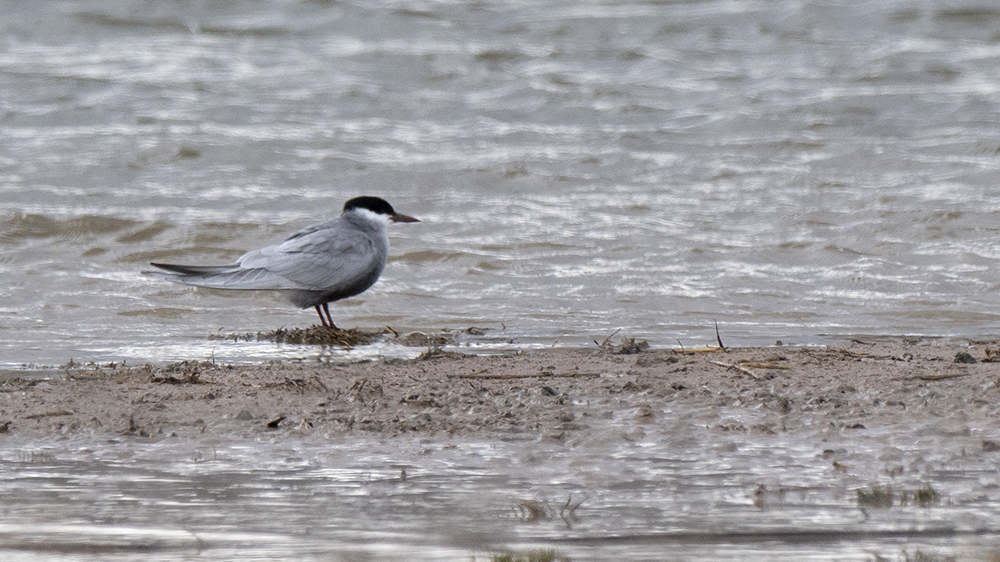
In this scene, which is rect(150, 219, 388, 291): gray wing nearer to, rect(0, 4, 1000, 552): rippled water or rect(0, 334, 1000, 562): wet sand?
rect(0, 4, 1000, 552): rippled water

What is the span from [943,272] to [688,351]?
375 centimetres

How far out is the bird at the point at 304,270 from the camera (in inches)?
267

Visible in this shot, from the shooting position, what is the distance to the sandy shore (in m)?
4.18

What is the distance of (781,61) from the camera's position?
16.2 m

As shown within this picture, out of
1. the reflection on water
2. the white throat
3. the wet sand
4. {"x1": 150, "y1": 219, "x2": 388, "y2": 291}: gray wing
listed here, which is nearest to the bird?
{"x1": 150, "y1": 219, "x2": 388, "y2": 291}: gray wing

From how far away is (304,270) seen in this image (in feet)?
22.3

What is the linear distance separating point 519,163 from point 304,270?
210 inches

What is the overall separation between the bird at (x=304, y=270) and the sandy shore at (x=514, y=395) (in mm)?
1447

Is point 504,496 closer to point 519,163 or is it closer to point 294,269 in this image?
point 294,269

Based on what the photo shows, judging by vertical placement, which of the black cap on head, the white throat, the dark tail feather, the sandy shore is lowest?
the sandy shore

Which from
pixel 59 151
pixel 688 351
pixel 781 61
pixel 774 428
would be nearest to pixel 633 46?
pixel 781 61

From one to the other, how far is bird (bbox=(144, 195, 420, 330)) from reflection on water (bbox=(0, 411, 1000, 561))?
8.99 feet

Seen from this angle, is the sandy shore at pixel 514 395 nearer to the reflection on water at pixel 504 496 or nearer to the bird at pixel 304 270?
the reflection on water at pixel 504 496

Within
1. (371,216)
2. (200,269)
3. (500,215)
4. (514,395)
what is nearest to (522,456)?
(514,395)
